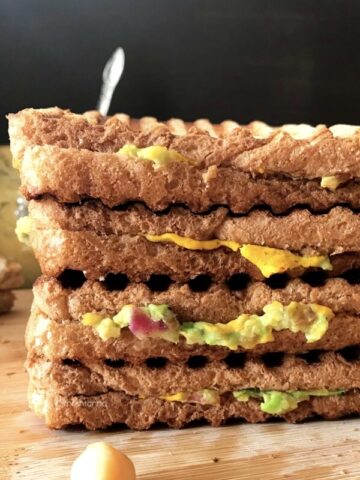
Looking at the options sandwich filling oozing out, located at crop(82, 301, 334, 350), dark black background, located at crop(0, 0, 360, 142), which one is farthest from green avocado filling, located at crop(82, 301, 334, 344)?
dark black background, located at crop(0, 0, 360, 142)

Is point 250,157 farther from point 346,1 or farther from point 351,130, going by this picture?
point 346,1

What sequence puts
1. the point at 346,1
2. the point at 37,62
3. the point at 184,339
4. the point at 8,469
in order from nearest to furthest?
the point at 8,469, the point at 184,339, the point at 37,62, the point at 346,1

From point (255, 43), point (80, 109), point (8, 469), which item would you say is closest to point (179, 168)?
point (8, 469)

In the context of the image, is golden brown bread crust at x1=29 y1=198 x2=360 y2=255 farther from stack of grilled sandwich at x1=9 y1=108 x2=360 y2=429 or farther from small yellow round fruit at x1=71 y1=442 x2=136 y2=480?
small yellow round fruit at x1=71 y1=442 x2=136 y2=480

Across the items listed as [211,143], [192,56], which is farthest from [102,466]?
[192,56]

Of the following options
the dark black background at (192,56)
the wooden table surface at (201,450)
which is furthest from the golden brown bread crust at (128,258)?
the dark black background at (192,56)
